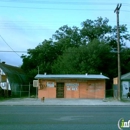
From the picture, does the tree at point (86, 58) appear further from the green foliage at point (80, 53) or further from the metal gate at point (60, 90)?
the metal gate at point (60, 90)

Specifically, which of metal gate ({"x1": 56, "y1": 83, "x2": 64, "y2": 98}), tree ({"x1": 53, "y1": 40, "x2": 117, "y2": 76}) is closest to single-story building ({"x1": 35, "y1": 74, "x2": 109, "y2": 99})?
metal gate ({"x1": 56, "y1": 83, "x2": 64, "y2": 98})

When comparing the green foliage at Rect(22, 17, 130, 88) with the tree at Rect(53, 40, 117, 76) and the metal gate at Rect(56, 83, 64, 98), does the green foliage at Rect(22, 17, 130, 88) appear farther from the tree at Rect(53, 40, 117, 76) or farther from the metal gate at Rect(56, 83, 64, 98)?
the metal gate at Rect(56, 83, 64, 98)

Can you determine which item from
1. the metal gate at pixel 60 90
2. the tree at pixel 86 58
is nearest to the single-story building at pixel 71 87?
the metal gate at pixel 60 90

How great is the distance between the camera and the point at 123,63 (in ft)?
182

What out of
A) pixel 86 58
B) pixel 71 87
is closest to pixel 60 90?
pixel 71 87

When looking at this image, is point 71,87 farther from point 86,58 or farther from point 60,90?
point 86,58

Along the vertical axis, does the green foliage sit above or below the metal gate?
above

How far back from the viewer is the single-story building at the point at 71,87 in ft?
122

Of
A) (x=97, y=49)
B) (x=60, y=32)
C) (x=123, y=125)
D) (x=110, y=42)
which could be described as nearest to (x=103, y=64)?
(x=97, y=49)

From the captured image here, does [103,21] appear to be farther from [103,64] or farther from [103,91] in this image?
→ [103,91]

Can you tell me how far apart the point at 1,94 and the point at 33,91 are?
13.8m

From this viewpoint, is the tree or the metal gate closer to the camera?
the metal gate

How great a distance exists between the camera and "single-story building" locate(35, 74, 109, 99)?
37.2 metres

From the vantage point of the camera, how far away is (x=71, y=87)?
37281mm
